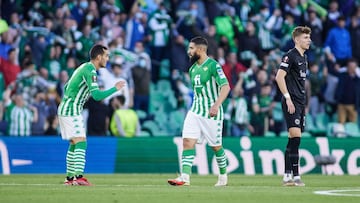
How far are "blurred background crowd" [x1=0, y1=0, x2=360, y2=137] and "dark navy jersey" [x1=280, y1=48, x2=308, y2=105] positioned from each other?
8.93 metres

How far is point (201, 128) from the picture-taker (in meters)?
16.4

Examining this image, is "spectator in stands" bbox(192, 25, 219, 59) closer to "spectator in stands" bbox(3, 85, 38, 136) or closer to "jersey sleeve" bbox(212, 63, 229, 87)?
"spectator in stands" bbox(3, 85, 38, 136)

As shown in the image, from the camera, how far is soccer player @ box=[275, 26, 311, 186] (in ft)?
53.9

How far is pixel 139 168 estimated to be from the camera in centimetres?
2394

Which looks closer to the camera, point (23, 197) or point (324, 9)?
point (23, 197)

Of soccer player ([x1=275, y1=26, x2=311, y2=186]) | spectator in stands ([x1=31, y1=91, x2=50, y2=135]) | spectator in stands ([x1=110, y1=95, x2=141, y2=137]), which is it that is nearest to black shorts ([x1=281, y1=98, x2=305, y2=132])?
soccer player ([x1=275, y1=26, x2=311, y2=186])

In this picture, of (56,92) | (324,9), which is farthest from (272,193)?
(324,9)

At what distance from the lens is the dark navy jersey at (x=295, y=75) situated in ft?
54.3

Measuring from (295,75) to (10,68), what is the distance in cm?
1135

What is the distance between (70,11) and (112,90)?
12616 millimetres

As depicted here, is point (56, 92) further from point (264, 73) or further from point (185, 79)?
point (264, 73)

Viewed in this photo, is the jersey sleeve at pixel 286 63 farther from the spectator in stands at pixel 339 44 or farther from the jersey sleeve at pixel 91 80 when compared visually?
the spectator in stands at pixel 339 44

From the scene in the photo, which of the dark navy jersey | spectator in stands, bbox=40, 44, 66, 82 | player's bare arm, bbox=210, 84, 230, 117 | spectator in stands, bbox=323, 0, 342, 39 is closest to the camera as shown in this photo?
player's bare arm, bbox=210, 84, 230, 117

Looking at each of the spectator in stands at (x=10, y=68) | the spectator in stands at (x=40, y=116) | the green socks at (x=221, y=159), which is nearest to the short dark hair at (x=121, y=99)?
the spectator in stands at (x=40, y=116)
